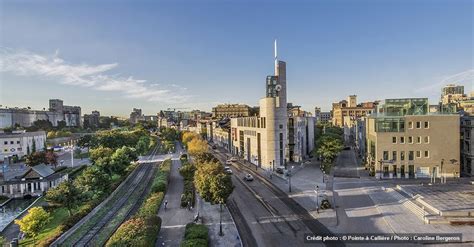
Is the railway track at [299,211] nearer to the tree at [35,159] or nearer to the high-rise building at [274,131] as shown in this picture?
the high-rise building at [274,131]

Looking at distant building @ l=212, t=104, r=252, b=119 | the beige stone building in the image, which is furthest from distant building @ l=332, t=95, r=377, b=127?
the beige stone building

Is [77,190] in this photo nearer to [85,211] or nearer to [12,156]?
[85,211]

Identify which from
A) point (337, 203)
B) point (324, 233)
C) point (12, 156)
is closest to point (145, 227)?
point (324, 233)

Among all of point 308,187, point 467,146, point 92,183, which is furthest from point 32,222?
point 467,146

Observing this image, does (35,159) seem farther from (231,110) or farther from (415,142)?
(231,110)

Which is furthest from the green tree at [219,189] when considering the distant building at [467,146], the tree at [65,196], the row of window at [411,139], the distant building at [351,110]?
the distant building at [351,110]

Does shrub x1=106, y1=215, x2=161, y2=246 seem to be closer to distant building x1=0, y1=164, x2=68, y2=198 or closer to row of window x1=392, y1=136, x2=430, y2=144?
distant building x1=0, y1=164, x2=68, y2=198
